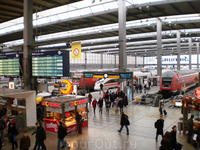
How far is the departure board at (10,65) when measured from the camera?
13602 millimetres

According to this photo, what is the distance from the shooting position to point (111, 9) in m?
21.1

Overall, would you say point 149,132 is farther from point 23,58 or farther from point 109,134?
point 23,58

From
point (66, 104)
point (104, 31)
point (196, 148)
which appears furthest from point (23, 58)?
point (104, 31)

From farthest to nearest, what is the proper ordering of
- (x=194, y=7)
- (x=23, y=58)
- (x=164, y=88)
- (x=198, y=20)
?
(x=198, y=20)
(x=164, y=88)
(x=194, y=7)
(x=23, y=58)

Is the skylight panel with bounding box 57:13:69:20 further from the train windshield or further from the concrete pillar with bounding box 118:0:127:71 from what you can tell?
the train windshield

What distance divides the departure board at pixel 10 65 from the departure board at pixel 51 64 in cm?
192

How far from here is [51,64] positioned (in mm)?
11625

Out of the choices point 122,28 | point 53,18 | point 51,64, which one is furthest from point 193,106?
point 53,18

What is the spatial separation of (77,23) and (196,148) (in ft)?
75.0

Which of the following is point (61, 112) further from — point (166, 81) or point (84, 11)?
point (166, 81)

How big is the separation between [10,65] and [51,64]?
4693 mm

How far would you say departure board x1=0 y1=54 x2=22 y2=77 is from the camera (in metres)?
13.6

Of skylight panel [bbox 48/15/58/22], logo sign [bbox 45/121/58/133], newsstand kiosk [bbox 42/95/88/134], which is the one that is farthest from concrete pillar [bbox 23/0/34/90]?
skylight panel [bbox 48/15/58/22]

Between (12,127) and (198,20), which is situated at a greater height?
(198,20)
